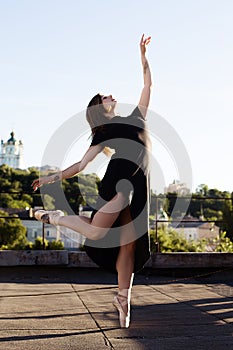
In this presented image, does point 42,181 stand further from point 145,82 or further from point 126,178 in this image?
point 145,82

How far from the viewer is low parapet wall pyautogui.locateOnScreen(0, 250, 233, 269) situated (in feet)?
24.7

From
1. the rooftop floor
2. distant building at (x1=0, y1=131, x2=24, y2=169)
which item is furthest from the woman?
distant building at (x1=0, y1=131, x2=24, y2=169)

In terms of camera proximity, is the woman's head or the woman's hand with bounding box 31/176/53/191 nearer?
the woman's head

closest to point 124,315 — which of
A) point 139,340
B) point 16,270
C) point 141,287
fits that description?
point 139,340

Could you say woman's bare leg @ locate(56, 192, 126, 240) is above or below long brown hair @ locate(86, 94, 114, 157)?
below

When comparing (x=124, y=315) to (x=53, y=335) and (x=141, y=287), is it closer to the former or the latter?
(x=53, y=335)

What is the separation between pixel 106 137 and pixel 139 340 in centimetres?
114

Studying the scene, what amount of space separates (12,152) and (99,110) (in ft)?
519

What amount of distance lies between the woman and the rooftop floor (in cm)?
31

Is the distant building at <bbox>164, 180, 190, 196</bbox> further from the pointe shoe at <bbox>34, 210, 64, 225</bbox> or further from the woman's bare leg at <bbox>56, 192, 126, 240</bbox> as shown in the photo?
the woman's bare leg at <bbox>56, 192, 126, 240</bbox>

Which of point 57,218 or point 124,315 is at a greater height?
point 57,218

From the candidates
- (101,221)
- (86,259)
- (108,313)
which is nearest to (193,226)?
(86,259)

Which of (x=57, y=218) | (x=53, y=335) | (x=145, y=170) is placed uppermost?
(x=145, y=170)

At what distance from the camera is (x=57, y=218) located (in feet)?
12.0
